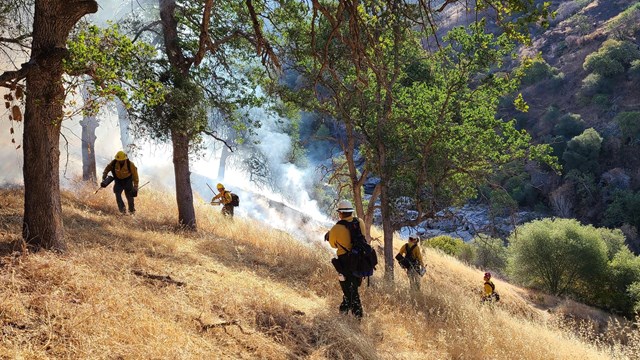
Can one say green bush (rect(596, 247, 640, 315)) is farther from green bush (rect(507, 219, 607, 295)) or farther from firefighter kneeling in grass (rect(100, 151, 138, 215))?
firefighter kneeling in grass (rect(100, 151, 138, 215))

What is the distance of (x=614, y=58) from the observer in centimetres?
5591

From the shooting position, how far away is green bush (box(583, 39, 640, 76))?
54969 millimetres

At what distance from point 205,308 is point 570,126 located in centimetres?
5474

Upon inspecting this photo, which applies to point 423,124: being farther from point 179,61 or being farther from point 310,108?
point 179,61

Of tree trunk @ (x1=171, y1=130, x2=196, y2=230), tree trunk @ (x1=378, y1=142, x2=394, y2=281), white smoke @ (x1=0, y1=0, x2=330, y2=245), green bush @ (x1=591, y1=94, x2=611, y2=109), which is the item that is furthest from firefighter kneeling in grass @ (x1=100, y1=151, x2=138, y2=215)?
green bush @ (x1=591, y1=94, x2=611, y2=109)

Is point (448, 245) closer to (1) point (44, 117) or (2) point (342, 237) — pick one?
(2) point (342, 237)

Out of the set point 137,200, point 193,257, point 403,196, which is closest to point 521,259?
point 403,196

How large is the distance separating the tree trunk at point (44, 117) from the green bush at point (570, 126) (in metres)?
54.4

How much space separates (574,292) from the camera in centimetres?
2452

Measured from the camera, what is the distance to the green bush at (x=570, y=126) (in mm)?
50438

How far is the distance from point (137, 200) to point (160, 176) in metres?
11.5

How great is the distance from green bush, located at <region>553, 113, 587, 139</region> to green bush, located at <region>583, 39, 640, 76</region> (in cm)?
888

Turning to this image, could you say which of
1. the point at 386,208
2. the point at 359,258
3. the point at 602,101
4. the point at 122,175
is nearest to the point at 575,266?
the point at 386,208

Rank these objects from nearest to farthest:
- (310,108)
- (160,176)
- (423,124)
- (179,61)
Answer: (179,61) < (423,124) < (310,108) < (160,176)
